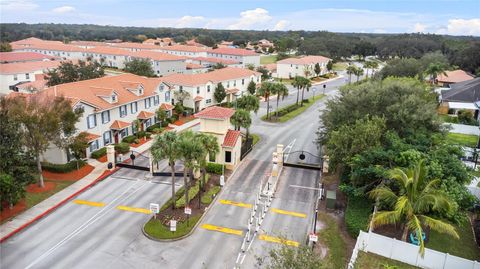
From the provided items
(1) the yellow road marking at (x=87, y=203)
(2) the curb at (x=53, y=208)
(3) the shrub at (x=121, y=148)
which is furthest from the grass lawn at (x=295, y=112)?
(1) the yellow road marking at (x=87, y=203)

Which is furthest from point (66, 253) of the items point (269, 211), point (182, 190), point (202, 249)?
point (269, 211)

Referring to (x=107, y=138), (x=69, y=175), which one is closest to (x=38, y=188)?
(x=69, y=175)

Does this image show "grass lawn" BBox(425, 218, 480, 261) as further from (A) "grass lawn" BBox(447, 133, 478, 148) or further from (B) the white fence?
(A) "grass lawn" BBox(447, 133, 478, 148)

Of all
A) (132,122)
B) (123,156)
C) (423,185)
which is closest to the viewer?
(423,185)

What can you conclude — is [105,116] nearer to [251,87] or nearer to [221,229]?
[221,229]

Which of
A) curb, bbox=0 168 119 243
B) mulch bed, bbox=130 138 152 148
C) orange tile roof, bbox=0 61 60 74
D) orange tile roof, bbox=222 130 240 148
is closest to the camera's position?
curb, bbox=0 168 119 243

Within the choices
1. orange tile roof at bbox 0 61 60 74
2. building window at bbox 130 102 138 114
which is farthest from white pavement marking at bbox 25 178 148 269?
orange tile roof at bbox 0 61 60 74

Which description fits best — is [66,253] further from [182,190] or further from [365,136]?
[365,136]
